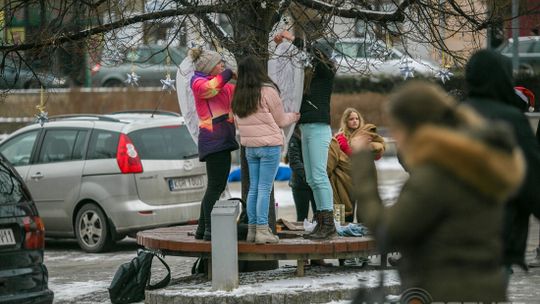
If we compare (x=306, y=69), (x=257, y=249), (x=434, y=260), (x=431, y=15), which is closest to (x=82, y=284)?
(x=257, y=249)

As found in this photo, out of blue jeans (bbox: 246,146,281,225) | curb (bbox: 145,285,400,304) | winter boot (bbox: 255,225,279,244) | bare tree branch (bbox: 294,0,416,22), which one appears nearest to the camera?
curb (bbox: 145,285,400,304)

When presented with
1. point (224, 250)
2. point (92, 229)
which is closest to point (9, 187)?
point (224, 250)

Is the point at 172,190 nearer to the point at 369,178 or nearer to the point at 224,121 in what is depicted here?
the point at 224,121

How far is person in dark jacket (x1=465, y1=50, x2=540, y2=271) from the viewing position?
6.73 meters

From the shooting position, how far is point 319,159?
1087 cm

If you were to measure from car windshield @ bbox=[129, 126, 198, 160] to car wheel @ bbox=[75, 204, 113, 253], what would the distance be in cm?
89

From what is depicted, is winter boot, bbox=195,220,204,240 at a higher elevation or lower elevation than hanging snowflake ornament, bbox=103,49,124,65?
lower

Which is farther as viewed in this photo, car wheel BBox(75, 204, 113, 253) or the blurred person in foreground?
car wheel BBox(75, 204, 113, 253)

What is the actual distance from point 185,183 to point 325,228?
14.4ft

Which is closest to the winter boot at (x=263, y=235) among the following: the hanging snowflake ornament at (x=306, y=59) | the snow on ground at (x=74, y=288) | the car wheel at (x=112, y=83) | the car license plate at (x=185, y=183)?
the hanging snowflake ornament at (x=306, y=59)

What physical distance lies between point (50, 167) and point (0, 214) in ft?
22.0

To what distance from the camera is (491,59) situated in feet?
22.2

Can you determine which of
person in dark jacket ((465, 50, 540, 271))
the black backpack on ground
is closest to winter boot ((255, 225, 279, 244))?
the black backpack on ground

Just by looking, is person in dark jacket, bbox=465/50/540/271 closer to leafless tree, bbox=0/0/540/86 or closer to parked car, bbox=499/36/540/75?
leafless tree, bbox=0/0/540/86
